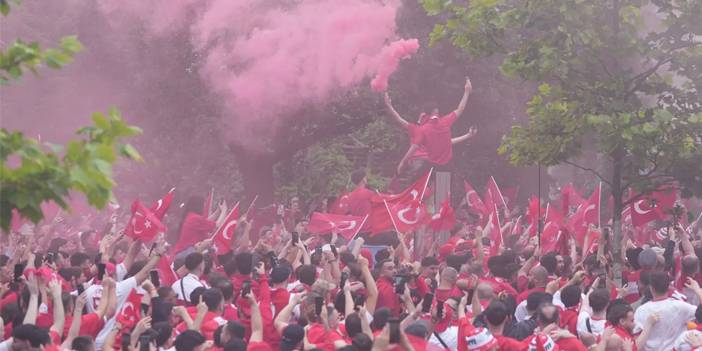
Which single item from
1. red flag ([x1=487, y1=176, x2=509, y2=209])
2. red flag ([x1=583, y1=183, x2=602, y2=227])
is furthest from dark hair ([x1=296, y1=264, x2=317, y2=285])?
red flag ([x1=487, y1=176, x2=509, y2=209])

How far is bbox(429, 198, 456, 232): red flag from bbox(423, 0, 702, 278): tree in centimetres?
229

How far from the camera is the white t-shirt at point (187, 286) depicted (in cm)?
1028

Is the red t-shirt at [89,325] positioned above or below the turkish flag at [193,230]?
above

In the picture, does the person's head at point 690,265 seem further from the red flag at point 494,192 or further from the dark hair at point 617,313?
the red flag at point 494,192

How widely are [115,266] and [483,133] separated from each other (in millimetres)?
14294

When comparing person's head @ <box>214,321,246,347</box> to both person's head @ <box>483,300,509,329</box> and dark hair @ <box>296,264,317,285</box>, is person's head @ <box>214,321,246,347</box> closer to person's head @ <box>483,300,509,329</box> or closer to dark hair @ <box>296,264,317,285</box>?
person's head @ <box>483,300,509,329</box>

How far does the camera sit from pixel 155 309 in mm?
9195

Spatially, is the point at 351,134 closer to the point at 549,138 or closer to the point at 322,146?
the point at 322,146

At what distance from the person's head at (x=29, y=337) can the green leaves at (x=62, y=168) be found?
281 centimetres

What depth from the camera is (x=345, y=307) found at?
9.56 m

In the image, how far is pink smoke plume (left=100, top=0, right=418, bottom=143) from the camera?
20.7m

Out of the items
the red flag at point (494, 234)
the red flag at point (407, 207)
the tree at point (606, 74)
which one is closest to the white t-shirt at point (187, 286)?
the tree at point (606, 74)

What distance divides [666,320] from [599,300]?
653 millimetres

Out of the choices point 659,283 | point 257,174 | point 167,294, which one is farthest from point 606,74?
point 257,174
